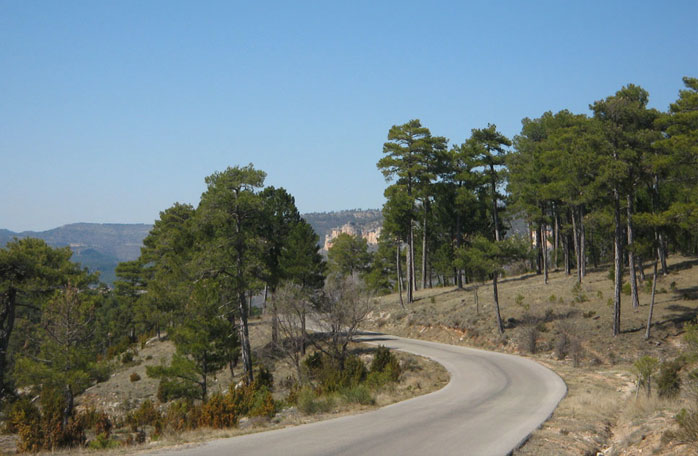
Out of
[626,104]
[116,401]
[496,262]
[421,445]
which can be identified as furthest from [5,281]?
[626,104]

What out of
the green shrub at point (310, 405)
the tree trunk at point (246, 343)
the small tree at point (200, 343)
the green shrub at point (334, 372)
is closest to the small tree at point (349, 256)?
the tree trunk at point (246, 343)

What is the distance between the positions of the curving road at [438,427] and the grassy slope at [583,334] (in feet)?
2.45

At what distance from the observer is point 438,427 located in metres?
11.9

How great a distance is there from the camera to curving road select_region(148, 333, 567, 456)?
32.4ft

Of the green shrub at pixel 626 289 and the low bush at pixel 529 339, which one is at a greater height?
the green shrub at pixel 626 289

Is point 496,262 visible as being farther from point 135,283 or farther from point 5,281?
point 135,283

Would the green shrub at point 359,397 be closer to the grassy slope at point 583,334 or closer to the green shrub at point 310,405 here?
the green shrub at point 310,405

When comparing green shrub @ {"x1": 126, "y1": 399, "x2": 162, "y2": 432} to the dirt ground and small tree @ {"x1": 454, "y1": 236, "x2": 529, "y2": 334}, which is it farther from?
small tree @ {"x1": 454, "y1": 236, "x2": 529, "y2": 334}

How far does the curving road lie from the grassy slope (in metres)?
0.75

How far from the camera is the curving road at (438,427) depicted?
32.4 ft

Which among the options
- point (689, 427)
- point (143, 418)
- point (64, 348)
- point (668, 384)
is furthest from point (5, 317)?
point (668, 384)

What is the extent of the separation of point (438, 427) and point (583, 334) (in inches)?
743

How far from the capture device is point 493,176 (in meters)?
31.8

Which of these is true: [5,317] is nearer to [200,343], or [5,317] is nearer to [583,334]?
[200,343]
